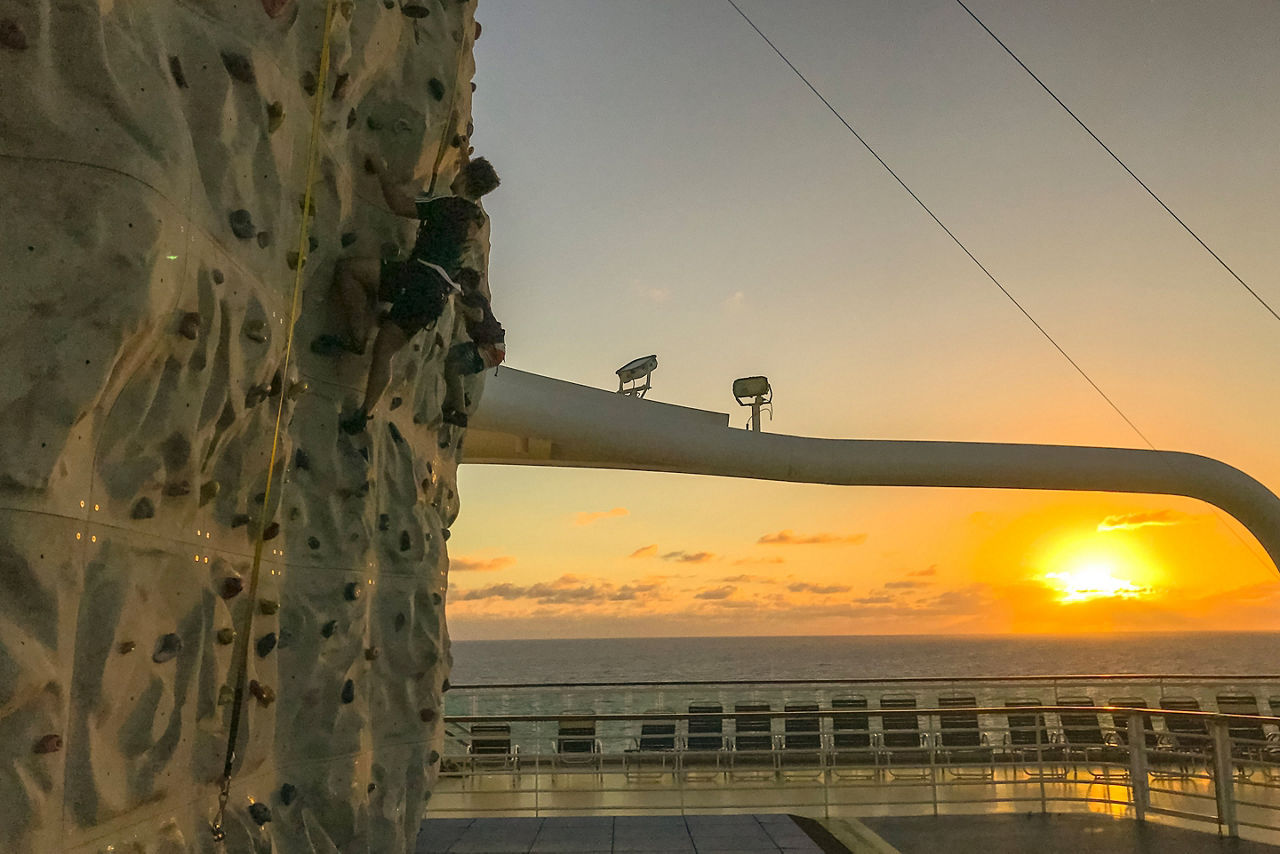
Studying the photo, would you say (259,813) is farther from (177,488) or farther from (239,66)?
(239,66)

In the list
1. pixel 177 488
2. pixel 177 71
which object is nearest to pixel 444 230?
pixel 177 71

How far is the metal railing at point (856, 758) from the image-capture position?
5520mm

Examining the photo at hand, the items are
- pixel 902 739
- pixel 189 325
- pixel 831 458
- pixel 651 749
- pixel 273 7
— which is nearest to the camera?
pixel 189 325

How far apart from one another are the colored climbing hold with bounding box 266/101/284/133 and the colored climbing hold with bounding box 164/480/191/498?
2.79 ft

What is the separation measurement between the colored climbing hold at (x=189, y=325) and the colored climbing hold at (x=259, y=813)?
47.0 inches

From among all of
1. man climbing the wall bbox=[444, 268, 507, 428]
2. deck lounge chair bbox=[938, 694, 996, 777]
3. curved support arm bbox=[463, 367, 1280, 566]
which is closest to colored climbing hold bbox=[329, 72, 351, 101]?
man climbing the wall bbox=[444, 268, 507, 428]

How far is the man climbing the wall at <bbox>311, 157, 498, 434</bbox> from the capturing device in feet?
8.86

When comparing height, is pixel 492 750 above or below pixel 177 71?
below

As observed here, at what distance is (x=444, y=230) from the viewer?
9.30 feet

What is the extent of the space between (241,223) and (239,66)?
342 millimetres

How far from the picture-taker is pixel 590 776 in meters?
7.12

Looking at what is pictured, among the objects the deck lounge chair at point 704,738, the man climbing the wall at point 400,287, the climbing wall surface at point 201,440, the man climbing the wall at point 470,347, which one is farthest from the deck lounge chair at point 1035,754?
the man climbing the wall at point 400,287

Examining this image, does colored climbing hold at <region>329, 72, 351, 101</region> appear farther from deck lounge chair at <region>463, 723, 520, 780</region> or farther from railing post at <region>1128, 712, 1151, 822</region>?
railing post at <region>1128, 712, 1151, 822</region>

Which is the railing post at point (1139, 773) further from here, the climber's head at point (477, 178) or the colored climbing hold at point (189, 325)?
the colored climbing hold at point (189, 325)
